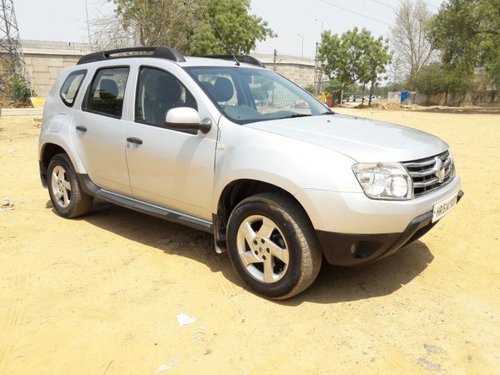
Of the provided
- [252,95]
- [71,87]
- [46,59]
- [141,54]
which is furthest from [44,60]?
[252,95]

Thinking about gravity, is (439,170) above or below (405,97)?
above

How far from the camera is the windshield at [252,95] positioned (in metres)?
3.64

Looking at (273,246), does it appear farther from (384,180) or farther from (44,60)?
(44,60)

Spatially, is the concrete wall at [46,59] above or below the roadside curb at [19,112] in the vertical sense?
above

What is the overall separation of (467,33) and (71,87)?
25.8 metres

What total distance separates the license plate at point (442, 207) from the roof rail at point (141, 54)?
7.95 ft

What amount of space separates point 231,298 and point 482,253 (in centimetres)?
240

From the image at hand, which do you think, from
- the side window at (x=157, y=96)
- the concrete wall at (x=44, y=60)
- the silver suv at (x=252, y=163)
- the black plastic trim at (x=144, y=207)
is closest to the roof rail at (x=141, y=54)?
the silver suv at (x=252, y=163)

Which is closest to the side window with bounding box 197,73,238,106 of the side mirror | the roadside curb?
the side mirror

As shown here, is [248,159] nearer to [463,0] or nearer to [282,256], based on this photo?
[282,256]

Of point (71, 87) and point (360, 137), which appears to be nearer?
point (360, 137)

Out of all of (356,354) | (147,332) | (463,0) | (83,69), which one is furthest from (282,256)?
(463,0)

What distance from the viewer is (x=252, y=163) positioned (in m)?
3.16

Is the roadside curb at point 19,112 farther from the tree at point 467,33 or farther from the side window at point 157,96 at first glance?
the tree at point 467,33
